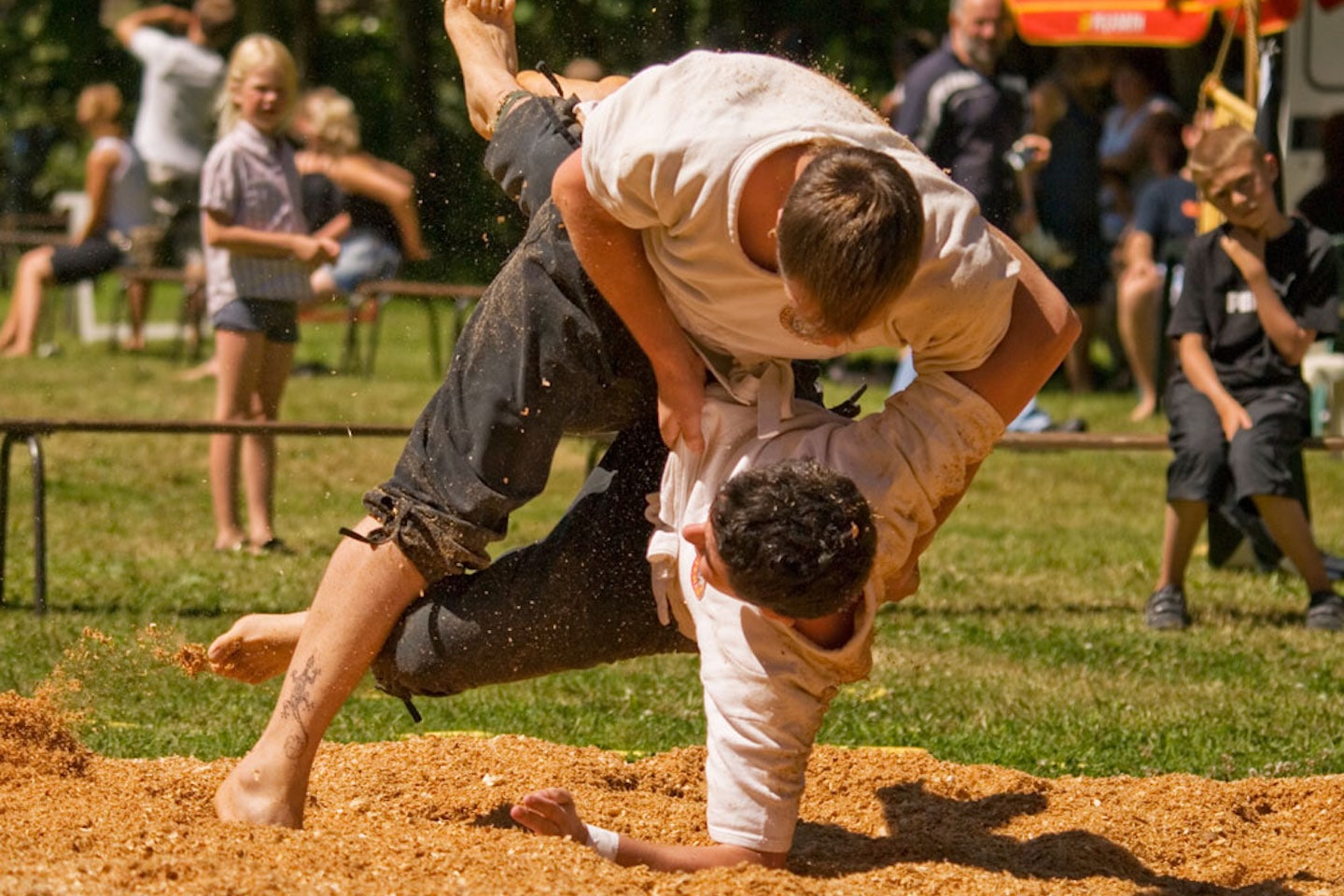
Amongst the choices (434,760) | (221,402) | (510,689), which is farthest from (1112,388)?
(434,760)

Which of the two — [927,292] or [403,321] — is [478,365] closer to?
[927,292]

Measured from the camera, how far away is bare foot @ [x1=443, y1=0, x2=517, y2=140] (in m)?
4.02

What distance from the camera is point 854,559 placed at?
3307 mm

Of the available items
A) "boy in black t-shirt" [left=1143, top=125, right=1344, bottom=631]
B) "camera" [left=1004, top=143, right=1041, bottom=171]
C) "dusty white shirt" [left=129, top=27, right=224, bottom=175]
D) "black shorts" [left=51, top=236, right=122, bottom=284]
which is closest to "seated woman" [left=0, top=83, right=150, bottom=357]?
"black shorts" [left=51, top=236, right=122, bottom=284]

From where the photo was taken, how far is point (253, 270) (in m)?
7.80

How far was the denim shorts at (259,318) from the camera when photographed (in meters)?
7.71

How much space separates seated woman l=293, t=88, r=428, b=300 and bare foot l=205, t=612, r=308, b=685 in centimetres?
445

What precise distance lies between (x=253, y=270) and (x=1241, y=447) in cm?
381

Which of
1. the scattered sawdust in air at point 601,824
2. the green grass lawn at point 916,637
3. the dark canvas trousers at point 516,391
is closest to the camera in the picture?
the scattered sawdust in air at point 601,824

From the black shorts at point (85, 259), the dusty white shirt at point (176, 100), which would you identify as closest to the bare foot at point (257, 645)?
the black shorts at point (85, 259)

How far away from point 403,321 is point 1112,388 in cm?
630

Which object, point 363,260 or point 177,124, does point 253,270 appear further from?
point 177,124

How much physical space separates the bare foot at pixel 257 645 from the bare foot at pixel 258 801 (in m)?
0.31

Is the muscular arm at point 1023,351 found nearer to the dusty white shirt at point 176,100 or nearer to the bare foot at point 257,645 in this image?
the bare foot at point 257,645
